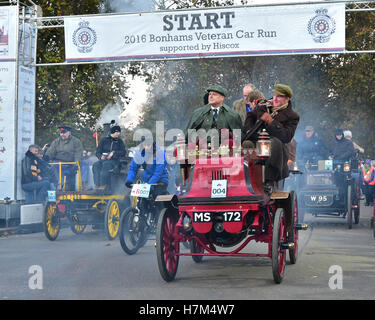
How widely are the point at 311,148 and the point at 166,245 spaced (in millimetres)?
8484

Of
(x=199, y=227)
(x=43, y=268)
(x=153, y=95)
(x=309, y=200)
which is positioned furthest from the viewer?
(x=153, y=95)

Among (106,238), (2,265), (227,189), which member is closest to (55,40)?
(106,238)

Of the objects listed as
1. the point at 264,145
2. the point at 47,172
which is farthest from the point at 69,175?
the point at 264,145

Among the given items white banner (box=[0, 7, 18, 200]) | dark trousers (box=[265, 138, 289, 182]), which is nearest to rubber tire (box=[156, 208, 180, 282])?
dark trousers (box=[265, 138, 289, 182])

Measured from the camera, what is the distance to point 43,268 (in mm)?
8570

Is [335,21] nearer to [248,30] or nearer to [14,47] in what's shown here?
[248,30]

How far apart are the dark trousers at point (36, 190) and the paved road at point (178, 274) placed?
10.7ft

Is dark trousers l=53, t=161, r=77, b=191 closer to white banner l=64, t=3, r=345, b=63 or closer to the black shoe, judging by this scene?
white banner l=64, t=3, r=345, b=63

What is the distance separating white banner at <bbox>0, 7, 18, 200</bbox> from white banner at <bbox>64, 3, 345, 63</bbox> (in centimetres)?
242

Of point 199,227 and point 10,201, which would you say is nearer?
point 199,227

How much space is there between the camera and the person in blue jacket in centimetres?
1105

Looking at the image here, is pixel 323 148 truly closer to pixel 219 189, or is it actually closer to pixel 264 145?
pixel 264 145

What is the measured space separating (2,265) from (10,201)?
237 inches

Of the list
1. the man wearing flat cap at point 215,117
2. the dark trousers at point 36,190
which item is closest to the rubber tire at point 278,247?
the man wearing flat cap at point 215,117
